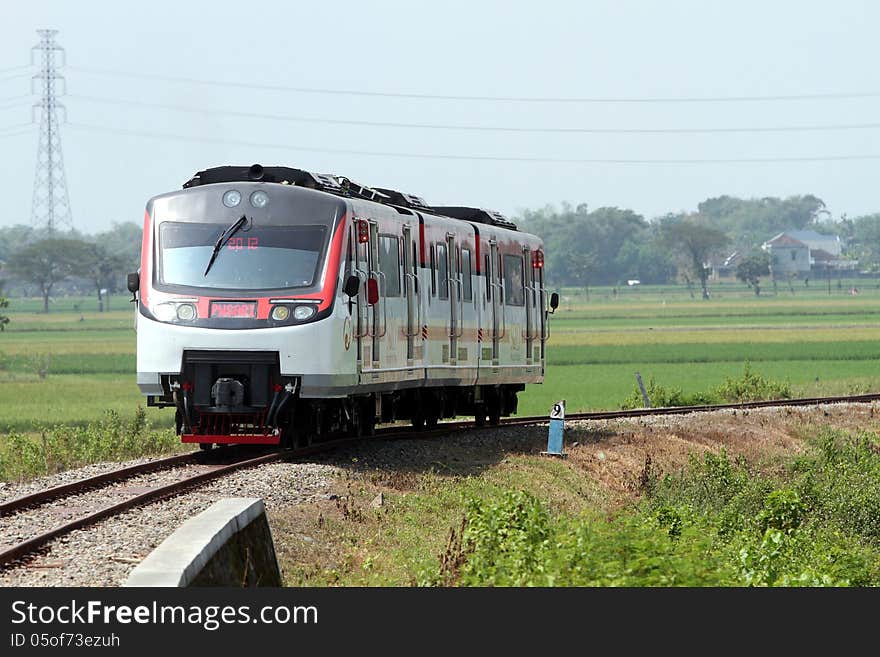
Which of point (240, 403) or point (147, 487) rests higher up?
point (240, 403)

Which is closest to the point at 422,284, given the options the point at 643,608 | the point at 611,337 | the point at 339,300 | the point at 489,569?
the point at 339,300

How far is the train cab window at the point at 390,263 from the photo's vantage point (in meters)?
20.2

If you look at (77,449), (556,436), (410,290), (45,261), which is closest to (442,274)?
(410,290)

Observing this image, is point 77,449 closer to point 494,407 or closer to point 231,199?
point 231,199

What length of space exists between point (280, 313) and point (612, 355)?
1943 inches

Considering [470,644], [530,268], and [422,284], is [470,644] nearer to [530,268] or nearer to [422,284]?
[422,284]

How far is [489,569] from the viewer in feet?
37.8

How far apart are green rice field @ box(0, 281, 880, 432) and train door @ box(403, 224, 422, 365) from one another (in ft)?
43.8

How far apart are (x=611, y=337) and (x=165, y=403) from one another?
67.4 meters

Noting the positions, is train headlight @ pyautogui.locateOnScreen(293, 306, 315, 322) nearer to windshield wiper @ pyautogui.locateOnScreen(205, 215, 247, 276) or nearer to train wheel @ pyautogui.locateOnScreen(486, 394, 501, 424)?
windshield wiper @ pyautogui.locateOnScreen(205, 215, 247, 276)

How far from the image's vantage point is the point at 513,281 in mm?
26719

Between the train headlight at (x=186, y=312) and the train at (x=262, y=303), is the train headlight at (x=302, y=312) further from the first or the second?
the train headlight at (x=186, y=312)

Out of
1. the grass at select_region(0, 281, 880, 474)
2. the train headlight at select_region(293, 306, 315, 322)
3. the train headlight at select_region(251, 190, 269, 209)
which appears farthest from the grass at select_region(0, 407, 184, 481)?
the grass at select_region(0, 281, 880, 474)

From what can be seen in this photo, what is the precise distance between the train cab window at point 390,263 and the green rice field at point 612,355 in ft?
45.8
